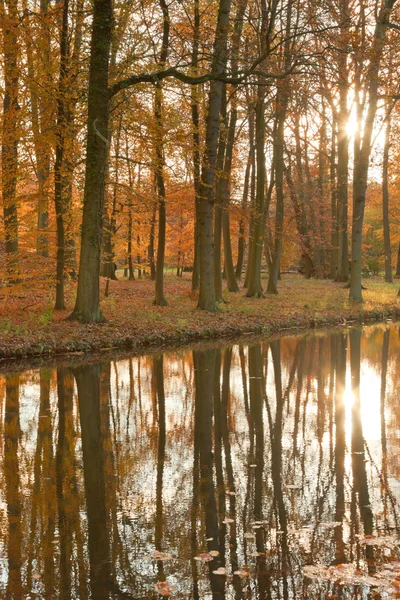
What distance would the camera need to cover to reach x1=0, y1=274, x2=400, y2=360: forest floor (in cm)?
1410

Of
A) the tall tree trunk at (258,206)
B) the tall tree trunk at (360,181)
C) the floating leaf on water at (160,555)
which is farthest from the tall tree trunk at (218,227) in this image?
the floating leaf on water at (160,555)

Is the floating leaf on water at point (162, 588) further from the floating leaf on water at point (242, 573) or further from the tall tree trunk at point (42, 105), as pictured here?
the tall tree trunk at point (42, 105)

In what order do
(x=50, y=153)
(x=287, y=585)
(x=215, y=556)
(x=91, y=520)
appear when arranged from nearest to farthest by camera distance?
(x=287, y=585) < (x=215, y=556) < (x=91, y=520) < (x=50, y=153)

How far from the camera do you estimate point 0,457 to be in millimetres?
6633

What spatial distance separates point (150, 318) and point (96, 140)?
16.9 ft

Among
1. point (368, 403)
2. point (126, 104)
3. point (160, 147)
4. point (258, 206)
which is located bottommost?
point (368, 403)

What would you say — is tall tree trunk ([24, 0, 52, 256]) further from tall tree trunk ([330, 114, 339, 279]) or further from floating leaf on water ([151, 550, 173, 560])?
tall tree trunk ([330, 114, 339, 279])

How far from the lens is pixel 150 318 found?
57.7 ft

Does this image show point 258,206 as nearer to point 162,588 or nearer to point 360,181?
point 360,181

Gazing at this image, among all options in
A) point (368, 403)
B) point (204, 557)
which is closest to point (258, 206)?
point (368, 403)

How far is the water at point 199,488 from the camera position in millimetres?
4113

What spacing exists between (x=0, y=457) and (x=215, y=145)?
47.8ft

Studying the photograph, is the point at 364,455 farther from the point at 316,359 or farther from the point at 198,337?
the point at 198,337

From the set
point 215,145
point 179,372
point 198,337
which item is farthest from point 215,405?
point 215,145
